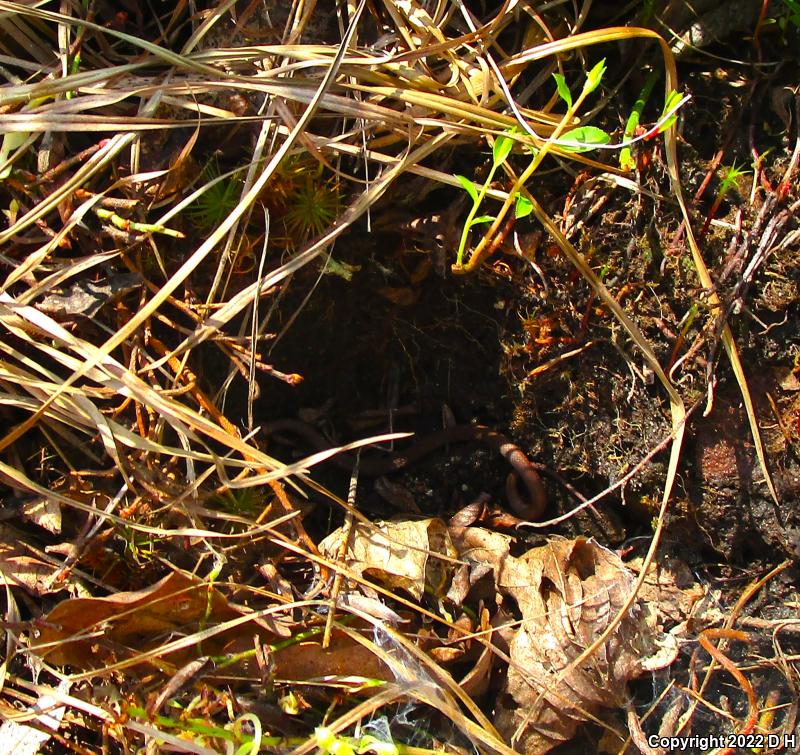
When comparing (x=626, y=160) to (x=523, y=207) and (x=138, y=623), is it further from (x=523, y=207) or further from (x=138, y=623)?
(x=138, y=623)

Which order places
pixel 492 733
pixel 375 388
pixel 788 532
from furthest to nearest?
1. pixel 375 388
2. pixel 788 532
3. pixel 492 733

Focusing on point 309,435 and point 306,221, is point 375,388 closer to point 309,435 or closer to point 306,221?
point 309,435

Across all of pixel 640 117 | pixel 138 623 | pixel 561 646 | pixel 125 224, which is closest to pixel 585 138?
pixel 640 117

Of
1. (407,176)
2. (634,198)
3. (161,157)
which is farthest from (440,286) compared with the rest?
(161,157)

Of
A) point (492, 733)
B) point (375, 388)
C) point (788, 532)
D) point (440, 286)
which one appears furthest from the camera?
point (375, 388)

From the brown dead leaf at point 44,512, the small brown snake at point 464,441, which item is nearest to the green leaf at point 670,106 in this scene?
the small brown snake at point 464,441

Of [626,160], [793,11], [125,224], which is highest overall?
[793,11]
